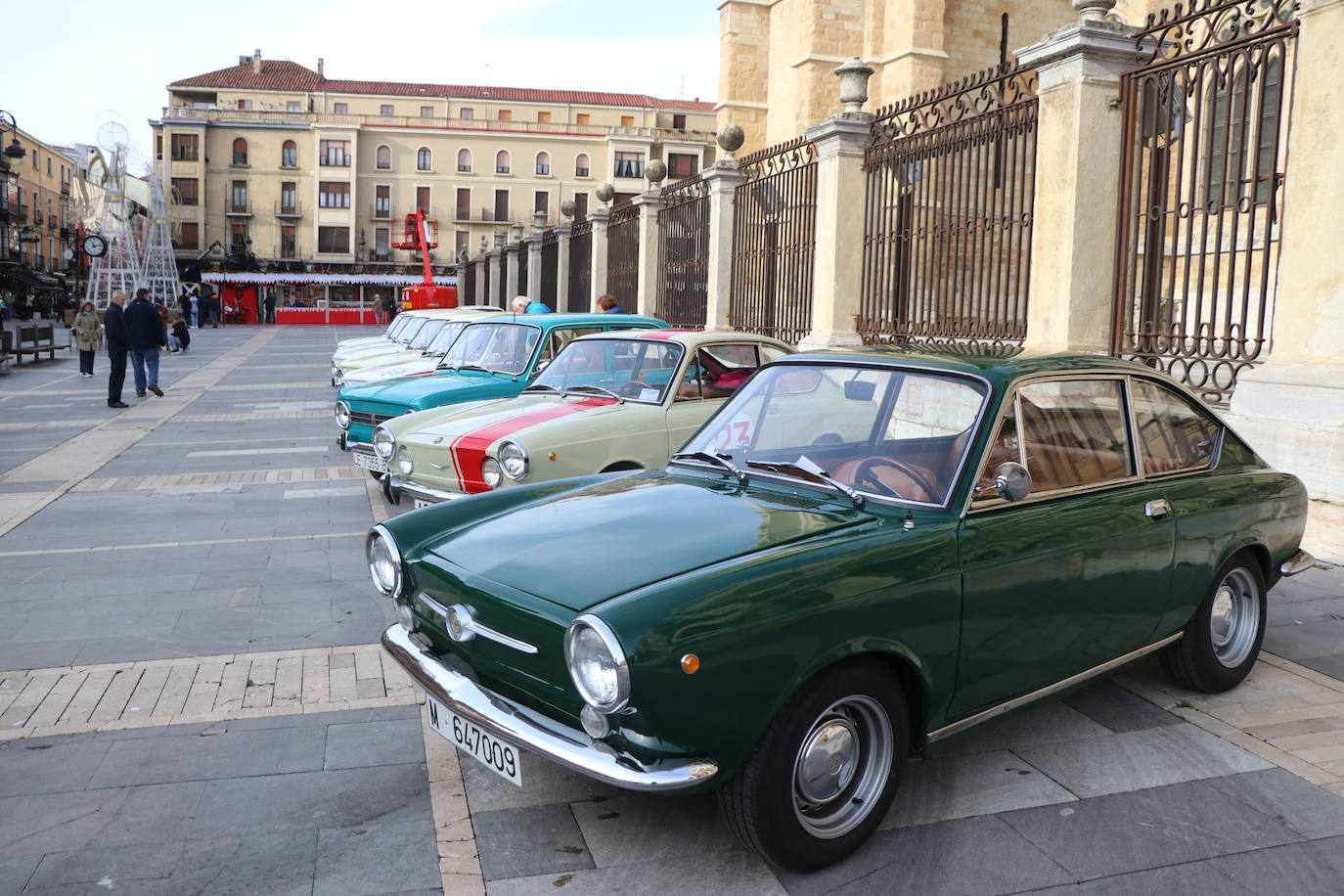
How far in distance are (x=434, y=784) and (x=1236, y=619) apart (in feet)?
11.0

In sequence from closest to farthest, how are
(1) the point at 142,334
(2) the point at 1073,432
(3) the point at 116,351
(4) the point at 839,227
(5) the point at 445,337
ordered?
(2) the point at 1073,432 < (4) the point at 839,227 < (5) the point at 445,337 < (3) the point at 116,351 < (1) the point at 142,334

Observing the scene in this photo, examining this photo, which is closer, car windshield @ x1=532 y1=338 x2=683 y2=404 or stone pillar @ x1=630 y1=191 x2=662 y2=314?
car windshield @ x1=532 y1=338 x2=683 y2=404

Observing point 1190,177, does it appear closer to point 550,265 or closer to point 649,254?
point 649,254

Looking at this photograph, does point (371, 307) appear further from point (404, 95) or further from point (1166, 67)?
point (1166, 67)

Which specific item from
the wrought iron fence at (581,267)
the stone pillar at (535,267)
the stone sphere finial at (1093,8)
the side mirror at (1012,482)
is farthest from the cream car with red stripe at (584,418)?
the stone pillar at (535,267)

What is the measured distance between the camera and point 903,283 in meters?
11.0

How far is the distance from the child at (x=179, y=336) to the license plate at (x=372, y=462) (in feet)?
77.6

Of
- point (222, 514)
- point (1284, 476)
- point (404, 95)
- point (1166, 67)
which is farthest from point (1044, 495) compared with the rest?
point (404, 95)

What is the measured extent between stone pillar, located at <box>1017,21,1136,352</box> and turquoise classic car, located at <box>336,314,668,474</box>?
3.39 meters

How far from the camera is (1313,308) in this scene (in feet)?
21.8

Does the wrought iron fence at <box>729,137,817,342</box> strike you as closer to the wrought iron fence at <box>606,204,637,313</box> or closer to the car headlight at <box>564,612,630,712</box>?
the wrought iron fence at <box>606,204,637,313</box>

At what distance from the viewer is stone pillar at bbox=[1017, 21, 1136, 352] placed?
7.98 m

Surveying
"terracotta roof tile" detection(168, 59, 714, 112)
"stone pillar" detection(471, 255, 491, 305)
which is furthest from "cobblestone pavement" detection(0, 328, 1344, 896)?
"terracotta roof tile" detection(168, 59, 714, 112)

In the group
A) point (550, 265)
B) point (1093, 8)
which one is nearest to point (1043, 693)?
point (1093, 8)
